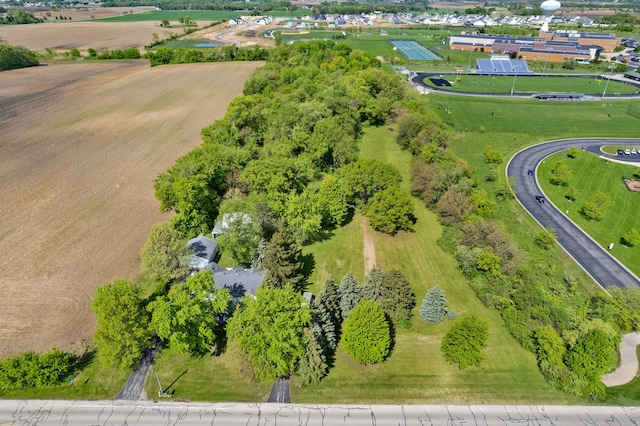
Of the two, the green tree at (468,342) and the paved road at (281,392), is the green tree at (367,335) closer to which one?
the green tree at (468,342)

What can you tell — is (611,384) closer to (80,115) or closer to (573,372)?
(573,372)

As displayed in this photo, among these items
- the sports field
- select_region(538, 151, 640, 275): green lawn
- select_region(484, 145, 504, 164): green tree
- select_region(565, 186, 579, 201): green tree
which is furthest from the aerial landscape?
the sports field

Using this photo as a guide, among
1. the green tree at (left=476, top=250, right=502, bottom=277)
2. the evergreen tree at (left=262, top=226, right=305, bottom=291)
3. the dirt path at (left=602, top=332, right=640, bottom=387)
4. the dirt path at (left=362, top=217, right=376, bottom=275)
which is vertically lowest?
the dirt path at (left=602, top=332, right=640, bottom=387)

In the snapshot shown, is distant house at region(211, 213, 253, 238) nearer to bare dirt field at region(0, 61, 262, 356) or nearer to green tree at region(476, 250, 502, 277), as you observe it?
bare dirt field at region(0, 61, 262, 356)

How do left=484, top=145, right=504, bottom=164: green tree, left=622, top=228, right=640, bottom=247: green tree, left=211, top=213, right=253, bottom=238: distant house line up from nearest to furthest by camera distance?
1. left=211, top=213, right=253, bottom=238: distant house
2. left=622, top=228, right=640, bottom=247: green tree
3. left=484, top=145, right=504, bottom=164: green tree

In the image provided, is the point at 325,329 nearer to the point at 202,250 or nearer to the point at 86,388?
the point at 202,250

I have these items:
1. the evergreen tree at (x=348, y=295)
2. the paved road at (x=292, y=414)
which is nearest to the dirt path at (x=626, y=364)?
the paved road at (x=292, y=414)

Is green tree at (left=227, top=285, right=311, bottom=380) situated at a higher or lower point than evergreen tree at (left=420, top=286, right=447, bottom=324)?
higher

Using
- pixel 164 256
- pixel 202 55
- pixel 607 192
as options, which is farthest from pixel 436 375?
pixel 202 55
